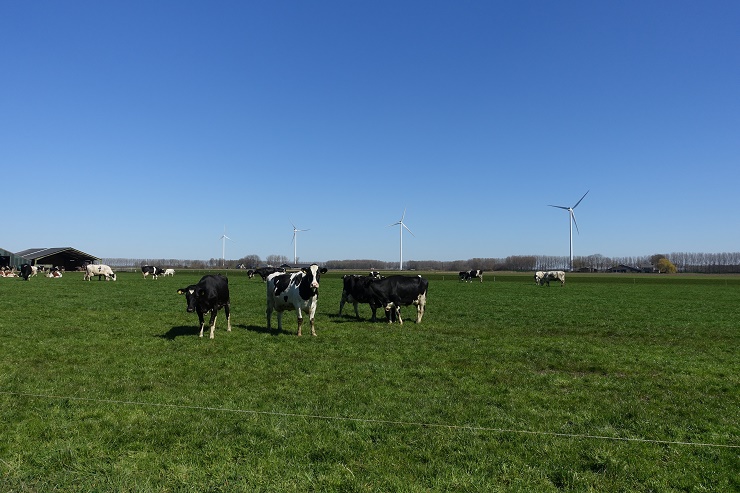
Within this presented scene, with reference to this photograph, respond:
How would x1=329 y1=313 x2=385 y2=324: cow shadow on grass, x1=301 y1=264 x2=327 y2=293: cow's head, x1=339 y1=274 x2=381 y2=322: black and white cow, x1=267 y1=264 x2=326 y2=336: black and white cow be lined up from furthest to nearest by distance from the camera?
1. x1=339 y1=274 x2=381 y2=322: black and white cow
2. x1=329 y1=313 x2=385 y2=324: cow shadow on grass
3. x1=267 y1=264 x2=326 y2=336: black and white cow
4. x1=301 y1=264 x2=327 y2=293: cow's head

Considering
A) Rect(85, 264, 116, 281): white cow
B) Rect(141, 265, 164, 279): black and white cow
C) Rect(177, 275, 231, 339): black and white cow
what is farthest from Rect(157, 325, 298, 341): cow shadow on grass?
Rect(141, 265, 164, 279): black and white cow

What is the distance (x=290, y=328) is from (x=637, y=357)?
10791mm

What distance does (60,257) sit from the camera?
9094 cm

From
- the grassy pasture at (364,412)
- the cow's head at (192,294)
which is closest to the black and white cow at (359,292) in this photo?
the grassy pasture at (364,412)

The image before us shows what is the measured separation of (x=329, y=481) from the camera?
4891 mm

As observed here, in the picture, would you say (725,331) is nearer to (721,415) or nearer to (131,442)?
(721,415)

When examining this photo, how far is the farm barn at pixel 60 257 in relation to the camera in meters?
85.2

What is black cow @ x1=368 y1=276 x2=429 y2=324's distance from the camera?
18219mm

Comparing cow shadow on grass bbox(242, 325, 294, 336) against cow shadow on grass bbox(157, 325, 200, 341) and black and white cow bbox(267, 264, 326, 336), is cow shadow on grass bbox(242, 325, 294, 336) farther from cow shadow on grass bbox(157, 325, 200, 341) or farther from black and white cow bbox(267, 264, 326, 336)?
cow shadow on grass bbox(157, 325, 200, 341)

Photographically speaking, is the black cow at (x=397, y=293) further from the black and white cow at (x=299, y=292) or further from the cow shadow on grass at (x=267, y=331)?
the cow shadow on grass at (x=267, y=331)

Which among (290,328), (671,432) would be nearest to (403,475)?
(671,432)

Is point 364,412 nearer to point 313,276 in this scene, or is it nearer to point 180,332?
point 313,276

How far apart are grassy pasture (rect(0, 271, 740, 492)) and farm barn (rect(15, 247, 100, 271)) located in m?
85.9

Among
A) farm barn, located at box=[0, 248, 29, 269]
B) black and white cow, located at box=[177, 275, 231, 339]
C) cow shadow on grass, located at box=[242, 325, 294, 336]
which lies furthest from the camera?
farm barn, located at box=[0, 248, 29, 269]
